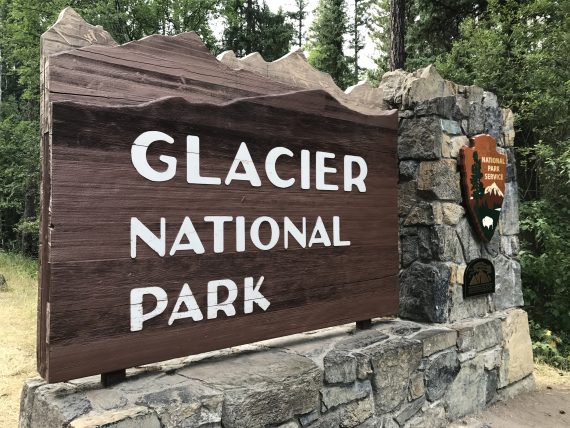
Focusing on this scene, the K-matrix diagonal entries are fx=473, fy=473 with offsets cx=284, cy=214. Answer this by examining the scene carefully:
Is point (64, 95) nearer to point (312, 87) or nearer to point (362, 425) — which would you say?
point (312, 87)

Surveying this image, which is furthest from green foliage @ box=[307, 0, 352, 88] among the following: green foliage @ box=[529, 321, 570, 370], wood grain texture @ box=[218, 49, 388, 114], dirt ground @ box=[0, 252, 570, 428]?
wood grain texture @ box=[218, 49, 388, 114]

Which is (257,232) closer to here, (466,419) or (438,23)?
(466,419)

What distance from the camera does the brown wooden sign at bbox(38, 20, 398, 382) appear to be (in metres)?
1.66

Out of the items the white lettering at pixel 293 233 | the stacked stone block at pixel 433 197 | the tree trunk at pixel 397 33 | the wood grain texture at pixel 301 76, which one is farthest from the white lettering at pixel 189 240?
the tree trunk at pixel 397 33

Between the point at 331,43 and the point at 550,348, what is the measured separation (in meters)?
16.2

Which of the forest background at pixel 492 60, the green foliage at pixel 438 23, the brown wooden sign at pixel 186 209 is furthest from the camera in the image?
the green foliage at pixel 438 23

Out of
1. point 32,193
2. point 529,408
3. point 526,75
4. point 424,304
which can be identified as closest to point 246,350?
point 424,304

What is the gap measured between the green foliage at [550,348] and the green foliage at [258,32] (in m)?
10.8

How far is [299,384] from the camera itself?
2135 mm

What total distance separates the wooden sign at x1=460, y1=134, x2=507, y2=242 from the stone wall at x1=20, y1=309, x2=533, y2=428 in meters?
0.69

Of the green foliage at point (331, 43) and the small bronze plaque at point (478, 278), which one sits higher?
the green foliage at point (331, 43)

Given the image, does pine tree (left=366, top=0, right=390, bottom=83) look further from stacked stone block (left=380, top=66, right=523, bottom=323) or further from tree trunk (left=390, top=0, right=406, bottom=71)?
stacked stone block (left=380, top=66, right=523, bottom=323)

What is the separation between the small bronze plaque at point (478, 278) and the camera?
320 centimetres

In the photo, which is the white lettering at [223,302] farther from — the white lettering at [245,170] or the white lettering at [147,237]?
the white lettering at [245,170]
